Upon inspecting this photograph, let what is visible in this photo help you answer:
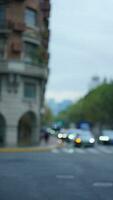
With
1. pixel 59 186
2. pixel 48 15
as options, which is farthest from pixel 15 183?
pixel 48 15

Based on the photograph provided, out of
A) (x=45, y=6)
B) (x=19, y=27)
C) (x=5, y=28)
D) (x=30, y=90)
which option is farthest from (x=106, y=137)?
(x=5, y=28)

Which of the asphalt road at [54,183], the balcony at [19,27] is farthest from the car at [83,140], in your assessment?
the asphalt road at [54,183]

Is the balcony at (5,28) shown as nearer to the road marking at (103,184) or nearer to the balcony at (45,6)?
the balcony at (45,6)

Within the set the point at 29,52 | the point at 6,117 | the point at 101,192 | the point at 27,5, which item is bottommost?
the point at 101,192

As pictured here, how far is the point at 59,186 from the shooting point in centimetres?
1844

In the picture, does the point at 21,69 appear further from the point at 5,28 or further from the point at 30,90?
the point at 5,28

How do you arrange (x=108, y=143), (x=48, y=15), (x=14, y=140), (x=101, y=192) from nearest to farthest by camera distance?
(x=101, y=192) < (x=14, y=140) < (x=48, y=15) < (x=108, y=143)

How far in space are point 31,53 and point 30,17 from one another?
3195 mm

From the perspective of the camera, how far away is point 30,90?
54719 mm

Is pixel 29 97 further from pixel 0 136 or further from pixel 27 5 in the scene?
pixel 27 5

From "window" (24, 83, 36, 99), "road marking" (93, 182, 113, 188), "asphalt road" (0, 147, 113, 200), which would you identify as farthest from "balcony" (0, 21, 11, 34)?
"road marking" (93, 182, 113, 188)

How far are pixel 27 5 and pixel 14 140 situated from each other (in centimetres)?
1179

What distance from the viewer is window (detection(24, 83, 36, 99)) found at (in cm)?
5422

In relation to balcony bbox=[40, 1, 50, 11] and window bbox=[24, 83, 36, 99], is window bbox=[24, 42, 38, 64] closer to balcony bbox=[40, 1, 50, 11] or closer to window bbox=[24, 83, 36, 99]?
window bbox=[24, 83, 36, 99]
